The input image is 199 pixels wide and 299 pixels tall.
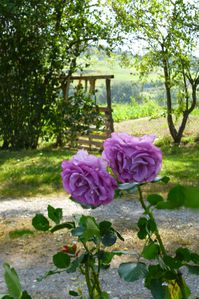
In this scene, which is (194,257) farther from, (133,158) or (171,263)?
(133,158)

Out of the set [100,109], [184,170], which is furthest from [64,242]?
[100,109]

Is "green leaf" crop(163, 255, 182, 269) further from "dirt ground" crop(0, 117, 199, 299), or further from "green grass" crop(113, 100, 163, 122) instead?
"green grass" crop(113, 100, 163, 122)

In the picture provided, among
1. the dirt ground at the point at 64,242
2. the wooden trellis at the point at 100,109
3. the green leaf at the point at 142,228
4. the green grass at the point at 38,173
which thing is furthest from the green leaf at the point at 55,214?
the wooden trellis at the point at 100,109

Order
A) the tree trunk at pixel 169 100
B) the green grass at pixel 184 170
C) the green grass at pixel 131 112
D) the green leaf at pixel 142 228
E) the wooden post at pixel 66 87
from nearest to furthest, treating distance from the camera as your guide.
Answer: the green leaf at pixel 142 228
the green grass at pixel 184 170
the wooden post at pixel 66 87
the tree trunk at pixel 169 100
the green grass at pixel 131 112

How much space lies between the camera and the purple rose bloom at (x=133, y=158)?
54.8 inches

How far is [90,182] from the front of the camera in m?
1.42

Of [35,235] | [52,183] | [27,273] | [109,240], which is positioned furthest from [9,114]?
[109,240]

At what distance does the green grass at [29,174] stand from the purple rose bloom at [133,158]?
247 inches

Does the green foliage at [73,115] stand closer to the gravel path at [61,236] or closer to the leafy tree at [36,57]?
the leafy tree at [36,57]

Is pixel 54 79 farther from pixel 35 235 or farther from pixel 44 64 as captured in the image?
pixel 35 235

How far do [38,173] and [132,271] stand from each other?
297 inches

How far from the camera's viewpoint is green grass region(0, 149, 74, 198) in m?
7.83

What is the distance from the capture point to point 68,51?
498 inches

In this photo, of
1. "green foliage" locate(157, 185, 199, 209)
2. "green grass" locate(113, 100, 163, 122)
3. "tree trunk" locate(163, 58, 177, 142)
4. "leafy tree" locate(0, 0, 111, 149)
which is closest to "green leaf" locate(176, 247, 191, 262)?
"green foliage" locate(157, 185, 199, 209)
